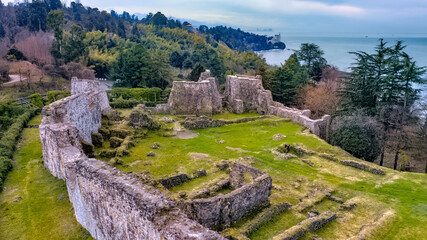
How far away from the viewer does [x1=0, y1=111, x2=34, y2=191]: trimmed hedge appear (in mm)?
17022

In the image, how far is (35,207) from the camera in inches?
547

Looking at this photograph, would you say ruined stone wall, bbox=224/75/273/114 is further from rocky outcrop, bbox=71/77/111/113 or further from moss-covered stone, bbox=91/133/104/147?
moss-covered stone, bbox=91/133/104/147

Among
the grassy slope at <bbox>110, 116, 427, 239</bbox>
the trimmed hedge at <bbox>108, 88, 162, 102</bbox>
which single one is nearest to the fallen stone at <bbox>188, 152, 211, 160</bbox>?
the grassy slope at <bbox>110, 116, 427, 239</bbox>

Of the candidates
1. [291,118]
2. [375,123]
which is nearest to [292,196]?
[375,123]

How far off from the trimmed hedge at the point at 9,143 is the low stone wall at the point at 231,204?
10371 millimetres

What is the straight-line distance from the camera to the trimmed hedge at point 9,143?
1702cm

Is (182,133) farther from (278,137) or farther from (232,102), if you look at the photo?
(232,102)

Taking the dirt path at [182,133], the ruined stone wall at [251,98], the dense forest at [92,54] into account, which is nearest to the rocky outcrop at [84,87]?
the dirt path at [182,133]

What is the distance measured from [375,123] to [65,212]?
23.3 meters

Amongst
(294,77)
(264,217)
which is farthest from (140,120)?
(294,77)

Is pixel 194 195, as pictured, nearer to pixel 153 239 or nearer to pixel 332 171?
pixel 153 239

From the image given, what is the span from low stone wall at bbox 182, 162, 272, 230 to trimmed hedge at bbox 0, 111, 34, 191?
10.4 metres

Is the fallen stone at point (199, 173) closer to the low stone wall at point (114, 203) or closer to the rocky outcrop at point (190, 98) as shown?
the low stone wall at point (114, 203)

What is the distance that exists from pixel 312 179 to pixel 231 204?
7639 millimetres
